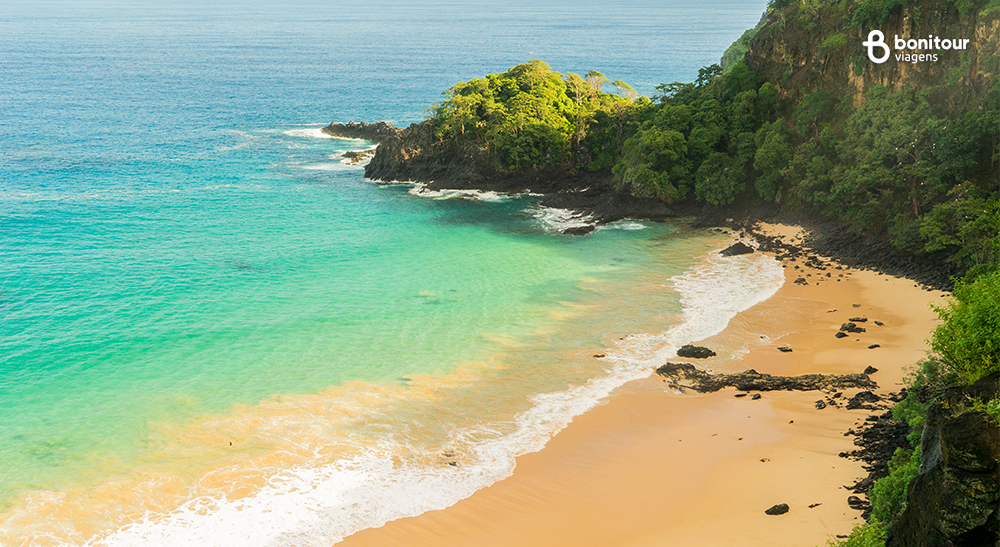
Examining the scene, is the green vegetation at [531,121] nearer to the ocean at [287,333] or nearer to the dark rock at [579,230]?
the ocean at [287,333]

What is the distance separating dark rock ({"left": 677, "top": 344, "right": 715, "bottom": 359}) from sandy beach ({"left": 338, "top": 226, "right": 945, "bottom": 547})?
480mm

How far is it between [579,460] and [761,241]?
90.1ft

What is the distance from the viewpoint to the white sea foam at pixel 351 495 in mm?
20469

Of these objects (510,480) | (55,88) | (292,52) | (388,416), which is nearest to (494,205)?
(388,416)

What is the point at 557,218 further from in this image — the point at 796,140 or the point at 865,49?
the point at 865,49

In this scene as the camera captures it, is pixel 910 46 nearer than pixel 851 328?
No

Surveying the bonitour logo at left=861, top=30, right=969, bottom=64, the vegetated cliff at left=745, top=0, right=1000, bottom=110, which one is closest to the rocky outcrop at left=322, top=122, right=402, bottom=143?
the vegetated cliff at left=745, top=0, right=1000, bottom=110

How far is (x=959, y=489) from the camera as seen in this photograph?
1159cm

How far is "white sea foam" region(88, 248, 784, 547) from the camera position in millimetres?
20469

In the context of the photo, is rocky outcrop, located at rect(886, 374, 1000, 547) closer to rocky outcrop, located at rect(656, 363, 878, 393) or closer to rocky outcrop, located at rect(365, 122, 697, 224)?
rocky outcrop, located at rect(656, 363, 878, 393)

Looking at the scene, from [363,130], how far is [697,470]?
241 ft

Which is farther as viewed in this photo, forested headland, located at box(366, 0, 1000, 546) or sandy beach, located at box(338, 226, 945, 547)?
forested headland, located at box(366, 0, 1000, 546)

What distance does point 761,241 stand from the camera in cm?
4562

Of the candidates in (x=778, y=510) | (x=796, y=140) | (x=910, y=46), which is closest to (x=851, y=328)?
(x=778, y=510)
